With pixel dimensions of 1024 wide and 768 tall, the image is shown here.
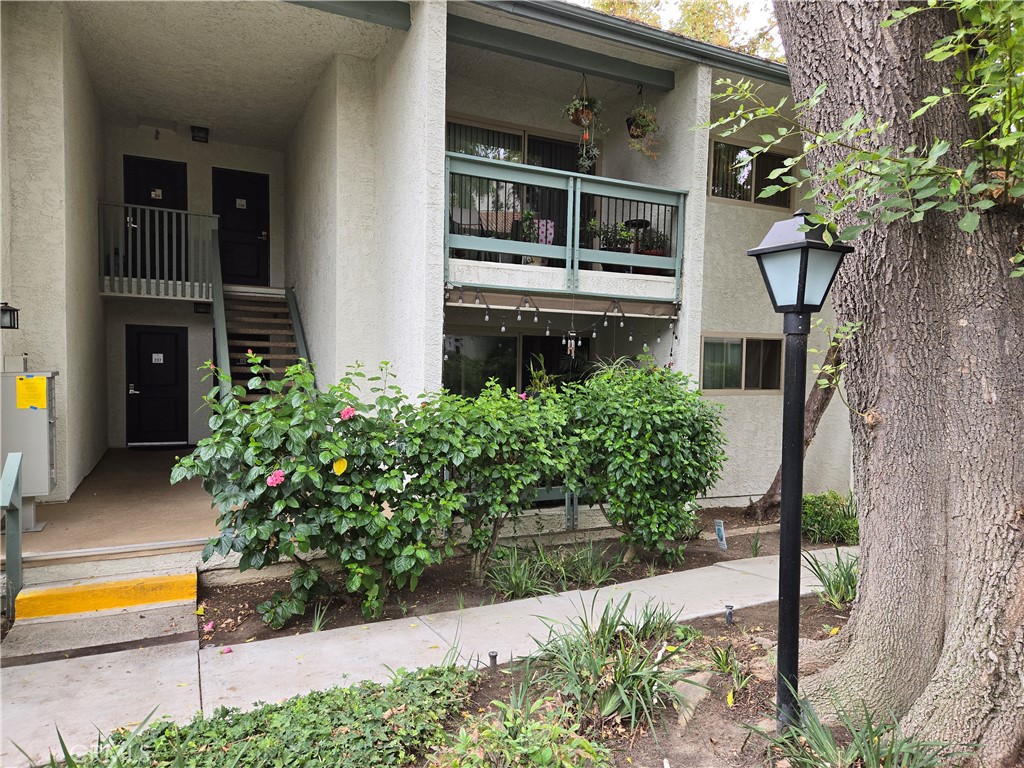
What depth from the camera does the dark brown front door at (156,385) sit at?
9734 mm

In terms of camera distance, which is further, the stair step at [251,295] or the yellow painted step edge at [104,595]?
the stair step at [251,295]

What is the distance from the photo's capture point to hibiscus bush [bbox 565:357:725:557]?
568 cm

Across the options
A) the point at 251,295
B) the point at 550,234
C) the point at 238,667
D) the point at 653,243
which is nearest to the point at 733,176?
the point at 653,243

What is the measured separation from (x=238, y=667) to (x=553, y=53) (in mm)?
6636

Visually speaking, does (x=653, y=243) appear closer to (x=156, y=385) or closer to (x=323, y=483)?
(x=323, y=483)

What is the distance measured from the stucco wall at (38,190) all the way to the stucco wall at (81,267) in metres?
0.11

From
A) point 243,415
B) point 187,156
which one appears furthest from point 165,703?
point 187,156

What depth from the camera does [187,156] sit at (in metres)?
9.87

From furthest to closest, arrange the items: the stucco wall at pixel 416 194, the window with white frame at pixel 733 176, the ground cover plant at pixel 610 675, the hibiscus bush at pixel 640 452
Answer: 1. the window with white frame at pixel 733 176
2. the stucco wall at pixel 416 194
3. the hibiscus bush at pixel 640 452
4. the ground cover plant at pixel 610 675

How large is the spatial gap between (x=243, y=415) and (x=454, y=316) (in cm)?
444

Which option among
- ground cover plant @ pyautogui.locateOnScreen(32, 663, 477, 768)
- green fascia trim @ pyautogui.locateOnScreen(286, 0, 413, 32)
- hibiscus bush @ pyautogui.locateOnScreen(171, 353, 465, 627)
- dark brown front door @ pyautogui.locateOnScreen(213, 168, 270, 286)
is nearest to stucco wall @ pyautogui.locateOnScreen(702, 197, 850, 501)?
green fascia trim @ pyautogui.locateOnScreen(286, 0, 413, 32)

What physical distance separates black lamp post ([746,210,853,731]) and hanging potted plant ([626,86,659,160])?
5.27 meters

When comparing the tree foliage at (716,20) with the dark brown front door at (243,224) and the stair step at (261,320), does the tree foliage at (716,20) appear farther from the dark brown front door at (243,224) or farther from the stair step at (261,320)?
the stair step at (261,320)

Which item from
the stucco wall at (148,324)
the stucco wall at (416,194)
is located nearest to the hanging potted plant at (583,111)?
the stucco wall at (416,194)
